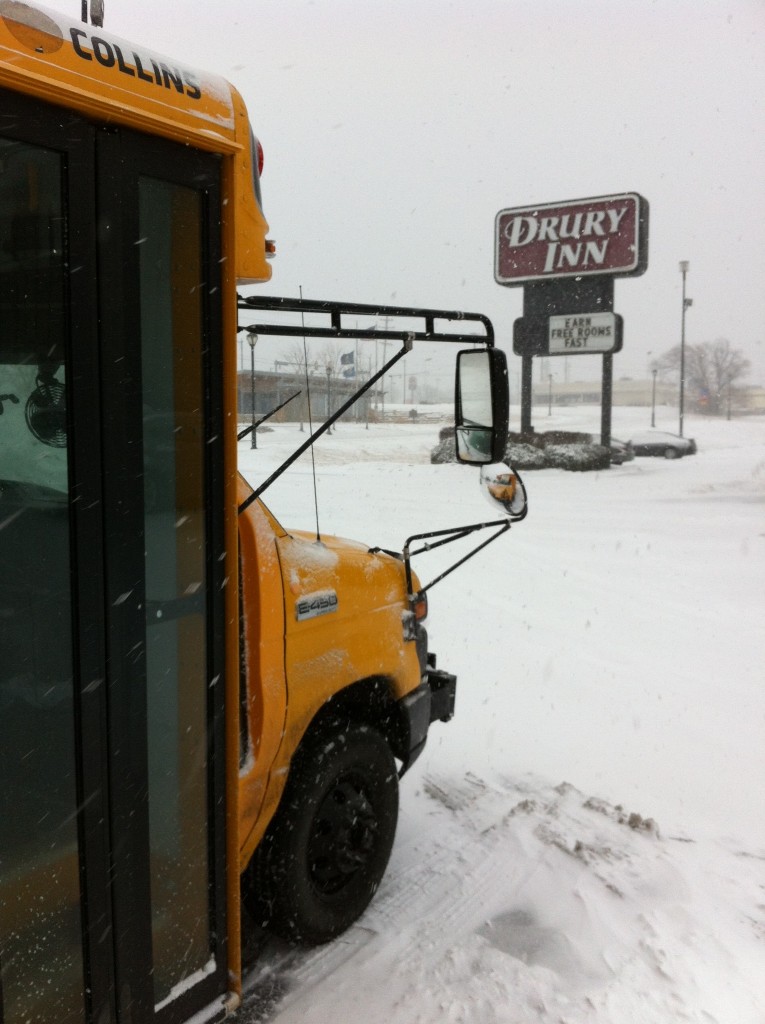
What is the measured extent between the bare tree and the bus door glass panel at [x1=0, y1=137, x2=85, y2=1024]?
69077 mm

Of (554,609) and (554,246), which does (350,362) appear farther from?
(554,246)

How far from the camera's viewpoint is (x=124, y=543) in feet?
6.34

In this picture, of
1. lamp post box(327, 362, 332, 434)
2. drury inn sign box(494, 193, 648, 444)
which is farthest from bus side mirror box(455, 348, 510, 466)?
drury inn sign box(494, 193, 648, 444)

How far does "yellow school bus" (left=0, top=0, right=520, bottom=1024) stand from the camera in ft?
5.86

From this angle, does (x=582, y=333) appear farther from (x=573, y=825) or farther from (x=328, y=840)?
(x=328, y=840)

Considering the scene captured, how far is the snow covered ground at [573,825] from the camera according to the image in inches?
111

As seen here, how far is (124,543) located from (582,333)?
2290 cm

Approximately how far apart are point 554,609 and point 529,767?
3.62 metres

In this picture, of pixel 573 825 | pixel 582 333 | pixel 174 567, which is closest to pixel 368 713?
pixel 573 825

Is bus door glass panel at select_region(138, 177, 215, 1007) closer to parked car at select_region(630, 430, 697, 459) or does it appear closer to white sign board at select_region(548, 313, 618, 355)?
white sign board at select_region(548, 313, 618, 355)

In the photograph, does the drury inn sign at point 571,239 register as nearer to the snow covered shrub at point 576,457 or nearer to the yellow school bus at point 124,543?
the snow covered shrub at point 576,457

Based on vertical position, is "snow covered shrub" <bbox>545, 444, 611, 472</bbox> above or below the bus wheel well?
above

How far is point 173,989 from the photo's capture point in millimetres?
2182

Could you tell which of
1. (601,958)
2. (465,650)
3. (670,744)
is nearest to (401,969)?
(601,958)
